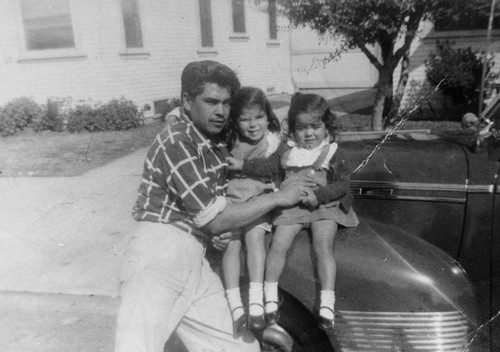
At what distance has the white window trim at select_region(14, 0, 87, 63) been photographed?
11.4 metres

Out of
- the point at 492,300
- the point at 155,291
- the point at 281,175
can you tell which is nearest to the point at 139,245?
the point at 155,291

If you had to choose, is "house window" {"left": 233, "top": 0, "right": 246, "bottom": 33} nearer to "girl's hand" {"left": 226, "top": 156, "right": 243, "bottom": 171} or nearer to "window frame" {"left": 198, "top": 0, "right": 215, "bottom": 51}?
"window frame" {"left": 198, "top": 0, "right": 215, "bottom": 51}

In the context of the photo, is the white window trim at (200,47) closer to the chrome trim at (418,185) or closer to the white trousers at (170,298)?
the chrome trim at (418,185)

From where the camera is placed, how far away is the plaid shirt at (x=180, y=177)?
7.47ft

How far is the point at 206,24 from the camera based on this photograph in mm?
13773

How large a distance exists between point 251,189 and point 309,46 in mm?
16824

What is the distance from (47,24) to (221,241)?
1075cm

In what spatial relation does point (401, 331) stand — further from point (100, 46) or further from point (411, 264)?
point (100, 46)

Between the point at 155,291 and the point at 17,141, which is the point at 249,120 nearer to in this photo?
the point at 155,291

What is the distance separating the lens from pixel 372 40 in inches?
301

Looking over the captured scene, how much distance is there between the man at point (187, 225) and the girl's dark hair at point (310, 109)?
15.0 inches

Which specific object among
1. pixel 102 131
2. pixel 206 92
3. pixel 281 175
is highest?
pixel 206 92

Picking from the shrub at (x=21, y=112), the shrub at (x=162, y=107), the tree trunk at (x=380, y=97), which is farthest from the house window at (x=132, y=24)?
the tree trunk at (x=380, y=97)

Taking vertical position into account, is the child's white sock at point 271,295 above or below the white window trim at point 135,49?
below
